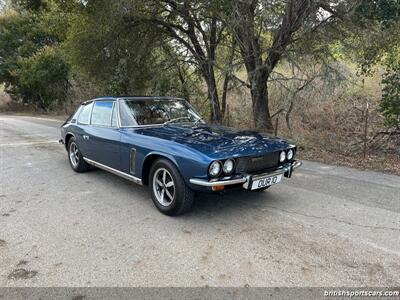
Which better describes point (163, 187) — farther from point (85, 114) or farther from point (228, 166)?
point (85, 114)

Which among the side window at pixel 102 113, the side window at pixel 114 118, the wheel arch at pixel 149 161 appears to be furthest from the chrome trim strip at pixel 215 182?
the side window at pixel 102 113

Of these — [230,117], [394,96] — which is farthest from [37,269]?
[230,117]

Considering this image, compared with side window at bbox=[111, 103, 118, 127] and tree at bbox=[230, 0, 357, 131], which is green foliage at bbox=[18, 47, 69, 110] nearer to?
tree at bbox=[230, 0, 357, 131]

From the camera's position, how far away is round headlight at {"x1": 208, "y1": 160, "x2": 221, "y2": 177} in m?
3.60

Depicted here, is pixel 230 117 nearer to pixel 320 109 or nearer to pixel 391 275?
pixel 320 109

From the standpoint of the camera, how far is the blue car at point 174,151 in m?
3.72

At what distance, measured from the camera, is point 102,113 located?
555 cm

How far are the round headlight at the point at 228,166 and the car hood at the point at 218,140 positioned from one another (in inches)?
2.9

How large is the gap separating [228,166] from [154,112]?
201 cm

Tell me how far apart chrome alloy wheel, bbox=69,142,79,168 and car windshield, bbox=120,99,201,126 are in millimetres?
1868

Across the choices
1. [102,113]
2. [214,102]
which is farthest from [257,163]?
[214,102]

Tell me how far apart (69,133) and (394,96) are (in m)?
7.37

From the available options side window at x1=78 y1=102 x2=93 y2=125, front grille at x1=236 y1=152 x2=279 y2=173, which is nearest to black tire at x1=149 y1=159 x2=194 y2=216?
front grille at x1=236 y1=152 x2=279 y2=173

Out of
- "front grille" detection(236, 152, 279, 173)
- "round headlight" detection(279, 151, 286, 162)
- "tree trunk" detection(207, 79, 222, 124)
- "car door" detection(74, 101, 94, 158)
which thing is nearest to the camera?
"front grille" detection(236, 152, 279, 173)
